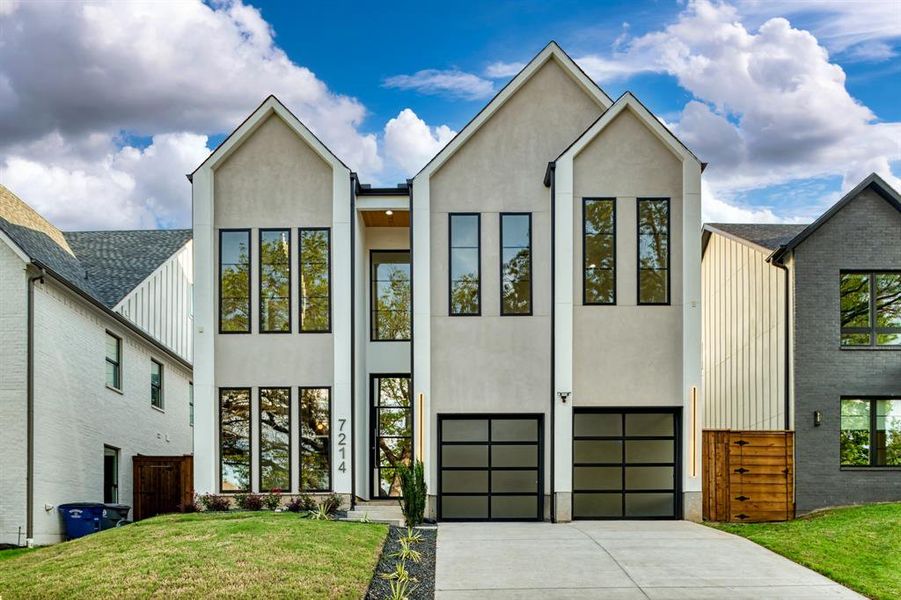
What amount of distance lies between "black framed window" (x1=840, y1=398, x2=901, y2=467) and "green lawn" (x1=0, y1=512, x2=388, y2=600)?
1183 centimetres

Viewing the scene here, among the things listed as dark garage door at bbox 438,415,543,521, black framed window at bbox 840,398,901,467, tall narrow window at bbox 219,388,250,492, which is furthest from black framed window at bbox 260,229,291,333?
black framed window at bbox 840,398,901,467

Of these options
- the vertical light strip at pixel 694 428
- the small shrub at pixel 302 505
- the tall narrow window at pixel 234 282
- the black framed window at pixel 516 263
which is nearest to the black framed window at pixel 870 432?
the vertical light strip at pixel 694 428

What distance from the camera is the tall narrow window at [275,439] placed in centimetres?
2238

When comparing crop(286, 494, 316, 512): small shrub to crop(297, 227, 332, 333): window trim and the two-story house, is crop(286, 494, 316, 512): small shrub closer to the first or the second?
the two-story house

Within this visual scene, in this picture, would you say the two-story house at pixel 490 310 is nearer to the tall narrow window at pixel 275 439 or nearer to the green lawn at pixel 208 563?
the tall narrow window at pixel 275 439

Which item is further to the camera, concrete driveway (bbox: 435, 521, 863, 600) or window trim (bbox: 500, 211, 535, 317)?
window trim (bbox: 500, 211, 535, 317)

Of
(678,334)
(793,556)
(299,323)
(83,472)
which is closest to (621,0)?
(678,334)

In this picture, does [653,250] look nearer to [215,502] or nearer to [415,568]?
[415,568]

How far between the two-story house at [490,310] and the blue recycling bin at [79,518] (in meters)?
2.85

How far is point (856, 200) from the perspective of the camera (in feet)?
77.4

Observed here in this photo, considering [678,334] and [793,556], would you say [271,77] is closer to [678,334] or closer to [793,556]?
[678,334]

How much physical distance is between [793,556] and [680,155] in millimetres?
9567

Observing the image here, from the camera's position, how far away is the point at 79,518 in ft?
75.0

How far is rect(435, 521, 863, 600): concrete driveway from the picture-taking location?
14039mm
